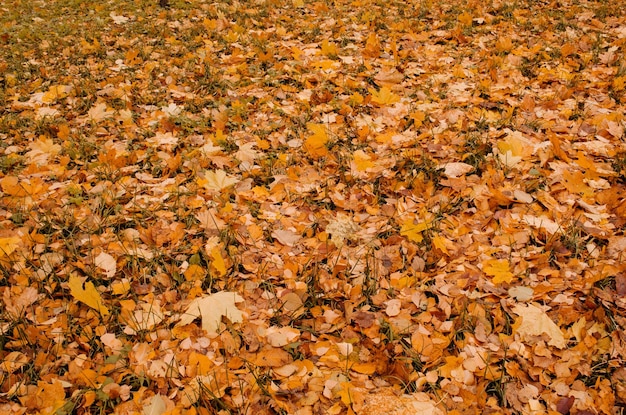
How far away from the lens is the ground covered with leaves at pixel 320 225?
1814 mm

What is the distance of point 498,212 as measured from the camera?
2.50 meters

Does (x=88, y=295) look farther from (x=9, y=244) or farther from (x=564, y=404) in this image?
(x=564, y=404)

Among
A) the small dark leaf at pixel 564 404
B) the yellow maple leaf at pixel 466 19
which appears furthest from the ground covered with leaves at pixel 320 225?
the yellow maple leaf at pixel 466 19

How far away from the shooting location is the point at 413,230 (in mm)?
2412

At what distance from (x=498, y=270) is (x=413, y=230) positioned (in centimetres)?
47

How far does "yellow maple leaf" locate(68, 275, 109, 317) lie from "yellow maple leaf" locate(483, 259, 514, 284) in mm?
1846

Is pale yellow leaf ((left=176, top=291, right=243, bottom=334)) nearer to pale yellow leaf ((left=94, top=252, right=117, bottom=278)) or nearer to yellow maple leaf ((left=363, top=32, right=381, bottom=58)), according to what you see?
pale yellow leaf ((left=94, top=252, right=117, bottom=278))

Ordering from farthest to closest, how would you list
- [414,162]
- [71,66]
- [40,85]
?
[71,66], [40,85], [414,162]

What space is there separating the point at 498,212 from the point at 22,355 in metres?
2.46

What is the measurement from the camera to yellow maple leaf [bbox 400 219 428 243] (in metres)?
2.38

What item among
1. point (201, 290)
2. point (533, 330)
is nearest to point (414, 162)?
point (533, 330)

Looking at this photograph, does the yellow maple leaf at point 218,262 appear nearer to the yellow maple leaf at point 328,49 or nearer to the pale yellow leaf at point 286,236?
the pale yellow leaf at point 286,236

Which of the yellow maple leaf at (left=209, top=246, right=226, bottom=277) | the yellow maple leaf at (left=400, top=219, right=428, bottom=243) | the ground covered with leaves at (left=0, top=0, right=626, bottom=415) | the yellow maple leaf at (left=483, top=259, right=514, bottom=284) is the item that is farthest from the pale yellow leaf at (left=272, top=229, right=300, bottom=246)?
the yellow maple leaf at (left=483, top=259, right=514, bottom=284)

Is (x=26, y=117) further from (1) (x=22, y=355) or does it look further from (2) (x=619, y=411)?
(2) (x=619, y=411)
